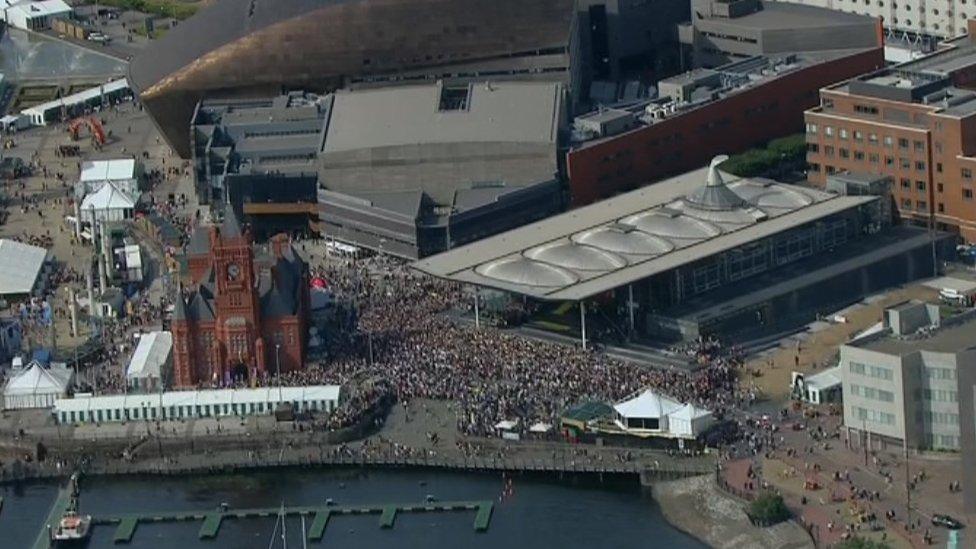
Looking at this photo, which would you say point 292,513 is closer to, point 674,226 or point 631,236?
point 631,236

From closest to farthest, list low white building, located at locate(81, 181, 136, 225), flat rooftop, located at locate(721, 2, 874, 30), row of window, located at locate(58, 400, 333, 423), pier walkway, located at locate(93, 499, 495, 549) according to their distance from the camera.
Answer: pier walkway, located at locate(93, 499, 495, 549) < row of window, located at locate(58, 400, 333, 423) < low white building, located at locate(81, 181, 136, 225) < flat rooftop, located at locate(721, 2, 874, 30)

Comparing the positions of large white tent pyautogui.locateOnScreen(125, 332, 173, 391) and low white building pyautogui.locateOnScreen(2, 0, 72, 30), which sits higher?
low white building pyautogui.locateOnScreen(2, 0, 72, 30)

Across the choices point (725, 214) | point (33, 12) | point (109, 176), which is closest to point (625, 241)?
point (725, 214)

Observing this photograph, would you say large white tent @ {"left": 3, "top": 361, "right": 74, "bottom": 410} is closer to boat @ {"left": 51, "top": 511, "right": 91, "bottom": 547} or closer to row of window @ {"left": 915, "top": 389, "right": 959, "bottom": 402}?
boat @ {"left": 51, "top": 511, "right": 91, "bottom": 547}

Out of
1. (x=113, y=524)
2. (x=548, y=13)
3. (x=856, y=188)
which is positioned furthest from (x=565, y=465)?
(x=548, y=13)

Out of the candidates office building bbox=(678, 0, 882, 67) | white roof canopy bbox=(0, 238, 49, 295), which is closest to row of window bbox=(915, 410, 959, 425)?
white roof canopy bbox=(0, 238, 49, 295)

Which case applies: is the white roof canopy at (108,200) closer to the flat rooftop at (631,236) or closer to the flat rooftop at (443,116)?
the flat rooftop at (443,116)

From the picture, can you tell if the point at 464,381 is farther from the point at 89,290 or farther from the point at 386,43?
the point at 386,43
